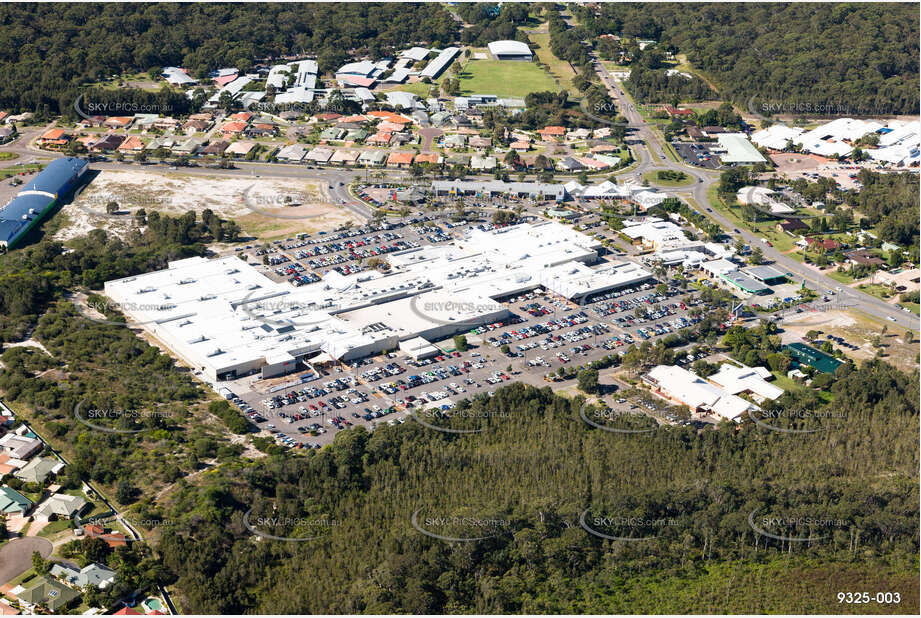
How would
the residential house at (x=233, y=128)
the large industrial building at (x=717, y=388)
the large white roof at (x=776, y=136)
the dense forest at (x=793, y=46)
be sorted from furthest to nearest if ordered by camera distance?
the dense forest at (x=793, y=46) → the large white roof at (x=776, y=136) → the residential house at (x=233, y=128) → the large industrial building at (x=717, y=388)

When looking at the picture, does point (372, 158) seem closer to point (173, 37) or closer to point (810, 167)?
point (810, 167)

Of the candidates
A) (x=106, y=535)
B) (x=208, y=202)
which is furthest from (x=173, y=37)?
(x=106, y=535)

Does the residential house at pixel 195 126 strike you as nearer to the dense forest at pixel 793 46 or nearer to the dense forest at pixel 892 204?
the dense forest at pixel 793 46

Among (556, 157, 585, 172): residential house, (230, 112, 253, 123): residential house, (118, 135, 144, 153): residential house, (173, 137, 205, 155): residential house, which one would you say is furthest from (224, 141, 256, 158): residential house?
(556, 157, 585, 172): residential house

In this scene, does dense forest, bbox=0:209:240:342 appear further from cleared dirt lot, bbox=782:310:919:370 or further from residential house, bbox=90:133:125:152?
cleared dirt lot, bbox=782:310:919:370

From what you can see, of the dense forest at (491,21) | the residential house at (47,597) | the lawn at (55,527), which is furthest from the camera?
the dense forest at (491,21)

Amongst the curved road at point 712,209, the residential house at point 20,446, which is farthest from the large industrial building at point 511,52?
the residential house at point 20,446
